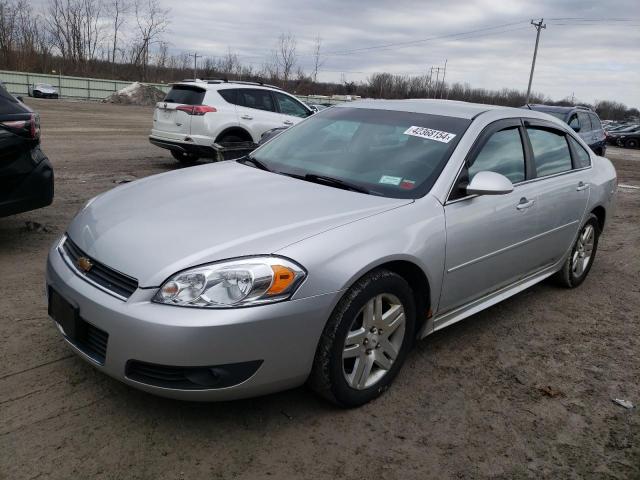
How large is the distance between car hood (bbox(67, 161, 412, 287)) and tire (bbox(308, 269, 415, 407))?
374mm

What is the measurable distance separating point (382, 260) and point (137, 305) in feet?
3.84

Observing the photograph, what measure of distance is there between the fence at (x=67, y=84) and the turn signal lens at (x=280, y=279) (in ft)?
149

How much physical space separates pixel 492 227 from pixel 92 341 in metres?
2.39

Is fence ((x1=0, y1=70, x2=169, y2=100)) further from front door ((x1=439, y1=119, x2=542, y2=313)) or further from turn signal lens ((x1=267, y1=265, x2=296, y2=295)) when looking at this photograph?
turn signal lens ((x1=267, y1=265, x2=296, y2=295))

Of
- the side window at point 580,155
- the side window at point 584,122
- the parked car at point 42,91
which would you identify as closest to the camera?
the side window at point 580,155

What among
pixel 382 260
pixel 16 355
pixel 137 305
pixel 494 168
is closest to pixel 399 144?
pixel 494 168

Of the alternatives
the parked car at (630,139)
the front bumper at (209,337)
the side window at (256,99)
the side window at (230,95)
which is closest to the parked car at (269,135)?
the side window at (256,99)

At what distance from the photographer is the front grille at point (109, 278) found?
2.49 metres

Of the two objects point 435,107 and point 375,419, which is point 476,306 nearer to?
point 375,419

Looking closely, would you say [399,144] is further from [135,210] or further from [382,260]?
[135,210]

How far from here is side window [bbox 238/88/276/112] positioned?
35.1ft

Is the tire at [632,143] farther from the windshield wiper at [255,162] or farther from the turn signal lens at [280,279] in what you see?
the turn signal lens at [280,279]

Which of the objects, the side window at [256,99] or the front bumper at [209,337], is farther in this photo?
the side window at [256,99]

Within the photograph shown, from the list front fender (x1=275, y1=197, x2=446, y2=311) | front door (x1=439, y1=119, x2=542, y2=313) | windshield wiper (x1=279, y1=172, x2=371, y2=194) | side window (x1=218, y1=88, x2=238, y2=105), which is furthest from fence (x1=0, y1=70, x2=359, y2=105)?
front fender (x1=275, y1=197, x2=446, y2=311)
